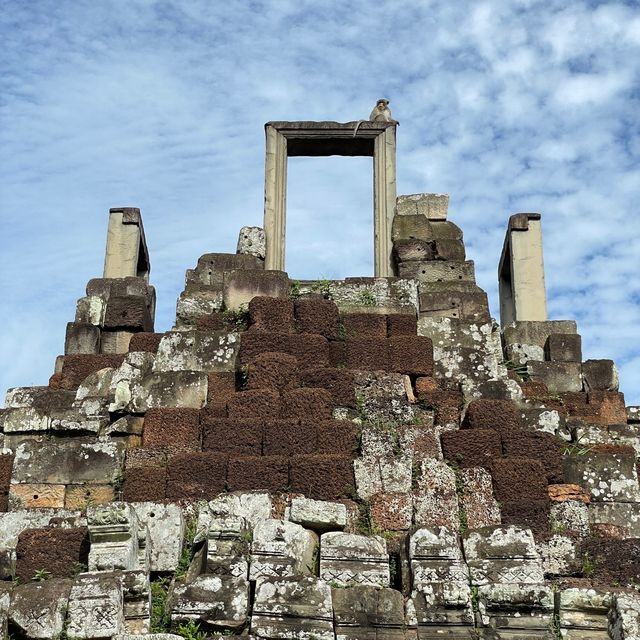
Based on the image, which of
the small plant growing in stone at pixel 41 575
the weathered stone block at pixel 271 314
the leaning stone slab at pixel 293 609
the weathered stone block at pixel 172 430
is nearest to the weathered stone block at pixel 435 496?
the leaning stone slab at pixel 293 609

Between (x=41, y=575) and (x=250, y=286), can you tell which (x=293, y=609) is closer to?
(x=41, y=575)

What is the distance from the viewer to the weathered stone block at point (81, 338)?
44.2 feet

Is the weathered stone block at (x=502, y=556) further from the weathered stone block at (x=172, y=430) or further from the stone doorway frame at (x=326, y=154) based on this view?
the stone doorway frame at (x=326, y=154)

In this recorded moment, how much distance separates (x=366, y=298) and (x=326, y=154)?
334 cm

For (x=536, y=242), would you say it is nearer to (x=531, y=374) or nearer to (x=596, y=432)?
(x=531, y=374)

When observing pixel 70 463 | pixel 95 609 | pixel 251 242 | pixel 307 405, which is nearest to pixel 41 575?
pixel 95 609

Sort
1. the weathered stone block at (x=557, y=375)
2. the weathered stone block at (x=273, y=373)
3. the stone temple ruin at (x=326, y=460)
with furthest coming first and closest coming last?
the weathered stone block at (x=557, y=375) → the weathered stone block at (x=273, y=373) → the stone temple ruin at (x=326, y=460)

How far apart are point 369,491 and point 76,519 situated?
2.57 meters

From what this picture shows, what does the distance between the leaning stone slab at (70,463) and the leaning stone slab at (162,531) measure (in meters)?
1.40

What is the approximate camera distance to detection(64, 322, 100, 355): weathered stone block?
13477mm

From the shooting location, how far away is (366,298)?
42.5ft

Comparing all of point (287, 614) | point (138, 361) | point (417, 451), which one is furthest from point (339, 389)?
point (287, 614)

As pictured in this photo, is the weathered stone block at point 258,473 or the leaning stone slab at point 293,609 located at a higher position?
the weathered stone block at point 258,473

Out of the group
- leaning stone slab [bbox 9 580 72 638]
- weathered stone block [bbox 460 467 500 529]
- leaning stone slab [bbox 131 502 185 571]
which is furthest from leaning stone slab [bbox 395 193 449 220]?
leaning stone slab [bbox 9 580 72 638]
